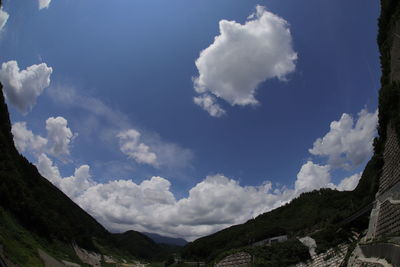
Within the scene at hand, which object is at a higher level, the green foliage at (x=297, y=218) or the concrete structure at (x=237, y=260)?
the green foliage at (x=297, y=218)

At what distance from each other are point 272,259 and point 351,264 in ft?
48.9

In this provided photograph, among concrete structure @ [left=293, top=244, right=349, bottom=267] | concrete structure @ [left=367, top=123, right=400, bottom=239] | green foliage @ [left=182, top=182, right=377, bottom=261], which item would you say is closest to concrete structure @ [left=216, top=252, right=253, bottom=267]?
concrete structure @ [left=293, top=244, right=349, bottom=267]

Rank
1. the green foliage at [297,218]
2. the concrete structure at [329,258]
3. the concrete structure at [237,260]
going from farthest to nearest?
1. the green foliage at [297,218]
2. the concrete structure at [237,260]
3. the concrete structure at [329,258]

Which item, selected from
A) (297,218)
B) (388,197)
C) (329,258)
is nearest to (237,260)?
(329,258)

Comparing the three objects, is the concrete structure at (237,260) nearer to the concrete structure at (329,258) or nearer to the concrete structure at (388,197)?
the concrete structure at (329,258)

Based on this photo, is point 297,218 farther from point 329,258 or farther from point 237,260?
point 329,258

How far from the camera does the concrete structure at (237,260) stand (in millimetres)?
40094

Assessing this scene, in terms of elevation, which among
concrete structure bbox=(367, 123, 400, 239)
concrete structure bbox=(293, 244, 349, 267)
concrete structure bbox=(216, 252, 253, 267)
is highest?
concrete structure bbox=(367, 123, 400, 239)

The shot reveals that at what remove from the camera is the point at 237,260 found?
41656 millimetres

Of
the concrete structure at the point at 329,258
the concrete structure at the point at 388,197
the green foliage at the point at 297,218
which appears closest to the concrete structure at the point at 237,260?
the concrete structure at the point at 329,258

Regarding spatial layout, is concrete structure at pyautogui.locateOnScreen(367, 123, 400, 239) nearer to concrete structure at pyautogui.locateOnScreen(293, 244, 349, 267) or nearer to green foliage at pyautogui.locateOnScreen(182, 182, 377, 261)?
concrete structure at pyautogui.locateOnScreen(293, 244, 349, 267)

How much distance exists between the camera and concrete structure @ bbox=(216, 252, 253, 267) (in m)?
40.1

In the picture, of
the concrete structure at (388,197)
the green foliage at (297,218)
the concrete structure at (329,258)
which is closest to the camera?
the concrete structure at (388,197)

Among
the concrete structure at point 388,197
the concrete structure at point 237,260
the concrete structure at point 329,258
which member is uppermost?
the concrete structure at point 388,197
